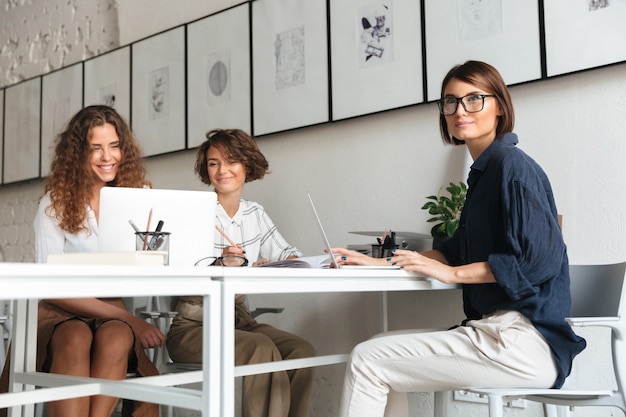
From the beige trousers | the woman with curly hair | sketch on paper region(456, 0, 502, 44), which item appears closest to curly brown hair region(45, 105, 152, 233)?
the woman with curly hair

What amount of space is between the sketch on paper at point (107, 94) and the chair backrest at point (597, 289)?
284cm

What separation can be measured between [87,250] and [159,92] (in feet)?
5.41

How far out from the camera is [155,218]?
169 centimetres

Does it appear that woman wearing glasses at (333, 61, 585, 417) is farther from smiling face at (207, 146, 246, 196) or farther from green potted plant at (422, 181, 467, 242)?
smiling face at (207, 146, 246, 196)

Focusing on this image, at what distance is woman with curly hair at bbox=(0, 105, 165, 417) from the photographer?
A: 6.35 feet

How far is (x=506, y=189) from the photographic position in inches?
67.5

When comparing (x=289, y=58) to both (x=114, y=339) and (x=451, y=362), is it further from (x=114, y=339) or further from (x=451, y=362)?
(x=451, y=362)

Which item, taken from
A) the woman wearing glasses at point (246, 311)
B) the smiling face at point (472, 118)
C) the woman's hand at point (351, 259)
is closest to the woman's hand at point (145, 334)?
the woman wearing glasses at point (246, 311)

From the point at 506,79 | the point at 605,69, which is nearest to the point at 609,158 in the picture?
the point at 605,69

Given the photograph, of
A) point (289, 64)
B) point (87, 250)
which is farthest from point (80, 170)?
point (289, 64)

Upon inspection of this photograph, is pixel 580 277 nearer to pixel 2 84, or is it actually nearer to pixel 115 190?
pixel 115 190

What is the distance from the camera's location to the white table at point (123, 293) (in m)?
0.99

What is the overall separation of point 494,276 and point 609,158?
0.80m

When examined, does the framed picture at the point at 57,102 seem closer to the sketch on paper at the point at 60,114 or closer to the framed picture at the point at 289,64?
the sketch on paper at the point at 60,114
